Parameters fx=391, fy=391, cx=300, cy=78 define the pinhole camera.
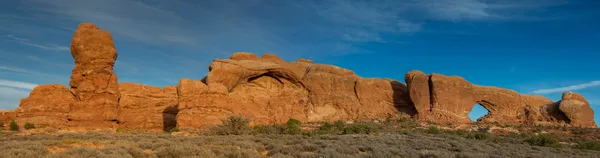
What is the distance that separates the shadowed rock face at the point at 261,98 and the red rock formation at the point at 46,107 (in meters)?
0.06

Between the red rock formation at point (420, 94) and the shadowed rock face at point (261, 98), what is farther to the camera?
the red rock formation at point (420, 94)

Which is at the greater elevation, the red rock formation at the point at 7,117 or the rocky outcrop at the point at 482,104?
the rocky outcrop at the point at 482,104

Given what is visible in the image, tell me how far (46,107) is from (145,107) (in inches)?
273

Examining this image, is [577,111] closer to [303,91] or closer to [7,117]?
[303,91]

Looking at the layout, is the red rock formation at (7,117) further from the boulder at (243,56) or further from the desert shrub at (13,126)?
the boulder at (243,56)

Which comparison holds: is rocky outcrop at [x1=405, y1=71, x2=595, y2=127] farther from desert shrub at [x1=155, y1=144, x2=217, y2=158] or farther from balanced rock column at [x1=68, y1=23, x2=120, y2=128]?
desert shrub at [x1=155, y1=144, x2=217, y2=158]

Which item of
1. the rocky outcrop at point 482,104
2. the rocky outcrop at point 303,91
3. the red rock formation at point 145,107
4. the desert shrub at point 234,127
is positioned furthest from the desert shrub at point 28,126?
the rocky outcrop at point 482,104

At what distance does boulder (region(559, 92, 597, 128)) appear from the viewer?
33.8 m

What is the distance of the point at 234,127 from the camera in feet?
69.7

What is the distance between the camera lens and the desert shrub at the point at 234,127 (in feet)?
67.3

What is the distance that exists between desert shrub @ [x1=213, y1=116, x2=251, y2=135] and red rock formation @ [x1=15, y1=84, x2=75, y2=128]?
13.1m

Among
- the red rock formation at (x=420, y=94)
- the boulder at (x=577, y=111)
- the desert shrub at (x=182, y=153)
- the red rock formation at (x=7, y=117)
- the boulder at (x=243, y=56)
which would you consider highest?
the boulder at (x=243, y=56)

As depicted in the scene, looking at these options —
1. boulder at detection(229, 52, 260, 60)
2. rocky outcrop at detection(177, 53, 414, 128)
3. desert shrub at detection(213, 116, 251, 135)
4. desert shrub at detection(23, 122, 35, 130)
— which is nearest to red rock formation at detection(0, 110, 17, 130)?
desert shrub at detection(23, 122, 35, 130)

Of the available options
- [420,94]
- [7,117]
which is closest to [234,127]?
[7,117]
